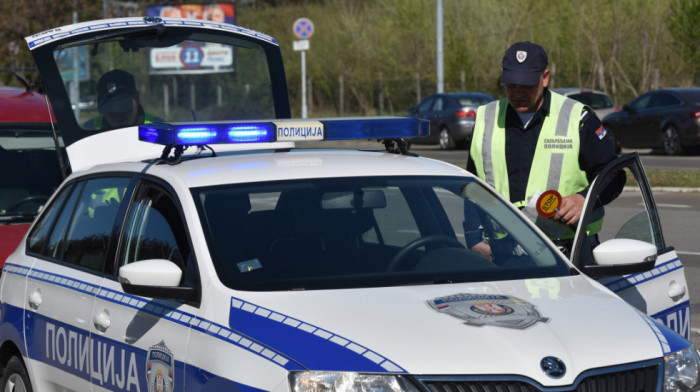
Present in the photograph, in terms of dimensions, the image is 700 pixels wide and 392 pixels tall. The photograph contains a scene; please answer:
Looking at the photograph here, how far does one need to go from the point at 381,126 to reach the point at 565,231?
3.09 feet

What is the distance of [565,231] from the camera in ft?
17.4

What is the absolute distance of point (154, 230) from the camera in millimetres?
4602

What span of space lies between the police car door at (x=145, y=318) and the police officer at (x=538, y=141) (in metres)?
1.69

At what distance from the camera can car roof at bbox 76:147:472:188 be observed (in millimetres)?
4594

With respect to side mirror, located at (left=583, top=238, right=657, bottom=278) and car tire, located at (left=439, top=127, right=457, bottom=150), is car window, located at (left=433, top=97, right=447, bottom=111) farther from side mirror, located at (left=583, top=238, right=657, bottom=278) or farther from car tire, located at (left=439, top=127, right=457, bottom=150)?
side mirror, located at (left=583, top=238, right=657, bottom=278)

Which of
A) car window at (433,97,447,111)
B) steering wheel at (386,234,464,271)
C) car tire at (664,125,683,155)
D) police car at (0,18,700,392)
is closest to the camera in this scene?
police car at (0,18,700,392)

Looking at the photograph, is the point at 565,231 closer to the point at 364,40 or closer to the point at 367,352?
the point at 367,352

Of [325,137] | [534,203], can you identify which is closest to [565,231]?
[534,203]

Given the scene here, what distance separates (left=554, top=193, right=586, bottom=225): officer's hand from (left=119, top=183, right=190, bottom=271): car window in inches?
65.7

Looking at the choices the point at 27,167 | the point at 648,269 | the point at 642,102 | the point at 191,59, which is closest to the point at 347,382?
the point at 648,269

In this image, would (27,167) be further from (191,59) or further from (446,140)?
(446,140)

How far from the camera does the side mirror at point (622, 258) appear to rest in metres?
4.51

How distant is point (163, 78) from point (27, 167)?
1.08 m

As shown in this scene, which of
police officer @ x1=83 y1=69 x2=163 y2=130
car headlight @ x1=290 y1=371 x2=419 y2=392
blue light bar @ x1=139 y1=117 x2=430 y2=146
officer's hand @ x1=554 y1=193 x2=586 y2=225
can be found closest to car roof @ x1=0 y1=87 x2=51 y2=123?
police officer @ x1=83 y1=69 x2=163 y2=130
